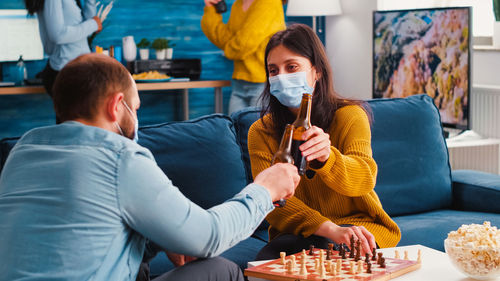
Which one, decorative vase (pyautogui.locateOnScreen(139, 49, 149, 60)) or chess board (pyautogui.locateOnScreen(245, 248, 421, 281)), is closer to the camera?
chess board (pyautogui.locateOnScreen(245, 248, 421, 281))

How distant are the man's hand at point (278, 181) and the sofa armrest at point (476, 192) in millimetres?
1549

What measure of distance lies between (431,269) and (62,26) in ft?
11.3

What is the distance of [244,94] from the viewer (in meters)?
4.70

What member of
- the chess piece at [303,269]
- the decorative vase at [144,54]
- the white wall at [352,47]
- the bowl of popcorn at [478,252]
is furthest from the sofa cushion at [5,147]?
the white wall at [352,47]

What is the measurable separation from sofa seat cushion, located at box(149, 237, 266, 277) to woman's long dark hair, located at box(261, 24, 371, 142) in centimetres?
46

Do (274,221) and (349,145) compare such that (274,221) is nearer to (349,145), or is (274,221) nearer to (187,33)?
(349,145)

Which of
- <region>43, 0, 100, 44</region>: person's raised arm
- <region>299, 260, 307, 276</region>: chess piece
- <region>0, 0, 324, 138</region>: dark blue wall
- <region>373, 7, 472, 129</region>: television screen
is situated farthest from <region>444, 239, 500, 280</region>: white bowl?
<region>0, 0, 324, 138</region>: dark blue wall

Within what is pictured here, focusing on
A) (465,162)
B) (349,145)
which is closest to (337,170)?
(349,145)

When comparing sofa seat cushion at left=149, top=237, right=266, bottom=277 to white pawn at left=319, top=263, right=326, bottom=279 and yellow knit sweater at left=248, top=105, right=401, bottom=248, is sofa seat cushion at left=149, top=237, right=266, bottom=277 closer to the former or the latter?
yellow knit sweater at left=248, top=105, right=401, bottom=248

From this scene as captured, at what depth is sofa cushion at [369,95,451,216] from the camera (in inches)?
110

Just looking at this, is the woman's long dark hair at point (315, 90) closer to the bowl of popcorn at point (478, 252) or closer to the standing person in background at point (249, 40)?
the bowl of popcorn at point (478, 252)

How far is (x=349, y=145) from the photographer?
2.07m

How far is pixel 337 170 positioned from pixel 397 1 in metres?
3.83

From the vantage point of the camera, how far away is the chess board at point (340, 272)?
152cm
